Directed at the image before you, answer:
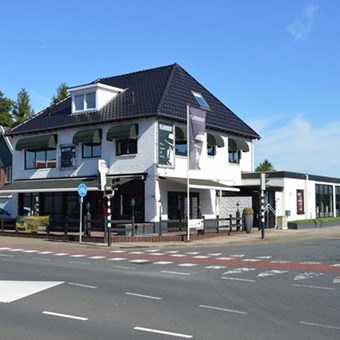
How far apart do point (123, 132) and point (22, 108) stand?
124 ft

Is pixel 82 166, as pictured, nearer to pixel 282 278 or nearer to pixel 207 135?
pixel 207 135

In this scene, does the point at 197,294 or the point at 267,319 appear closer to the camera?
the point at 267,319

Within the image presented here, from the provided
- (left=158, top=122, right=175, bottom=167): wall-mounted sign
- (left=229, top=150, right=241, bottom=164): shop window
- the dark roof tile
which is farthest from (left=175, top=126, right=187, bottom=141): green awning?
(left=229, top=150, right=241, bottom=164): shop window

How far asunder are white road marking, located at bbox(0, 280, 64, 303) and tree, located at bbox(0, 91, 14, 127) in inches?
2053

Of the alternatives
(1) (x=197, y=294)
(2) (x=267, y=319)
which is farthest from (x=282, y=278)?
(2) (x=267, y=319)

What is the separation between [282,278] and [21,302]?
6.68 metres

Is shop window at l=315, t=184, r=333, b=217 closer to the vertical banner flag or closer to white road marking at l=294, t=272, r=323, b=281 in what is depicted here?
the vertical banner flag

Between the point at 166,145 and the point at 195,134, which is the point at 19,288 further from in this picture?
the point at 166,145

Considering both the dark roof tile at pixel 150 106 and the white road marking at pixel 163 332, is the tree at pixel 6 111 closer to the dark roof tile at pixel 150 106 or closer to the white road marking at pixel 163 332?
the dark roof tile at pixel 150 106

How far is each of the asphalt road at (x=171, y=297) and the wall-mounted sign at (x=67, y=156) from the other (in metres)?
14.9

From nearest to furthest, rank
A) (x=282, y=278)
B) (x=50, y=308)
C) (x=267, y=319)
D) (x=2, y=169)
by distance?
(x=267, y=319) → (x=50, y=308) → (x=282, y=278) → (x=2, y=169)

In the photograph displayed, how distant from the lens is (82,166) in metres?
32.9

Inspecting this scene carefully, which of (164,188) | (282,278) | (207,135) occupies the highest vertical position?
(207,135)

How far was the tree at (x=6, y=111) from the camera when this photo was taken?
61631mm
